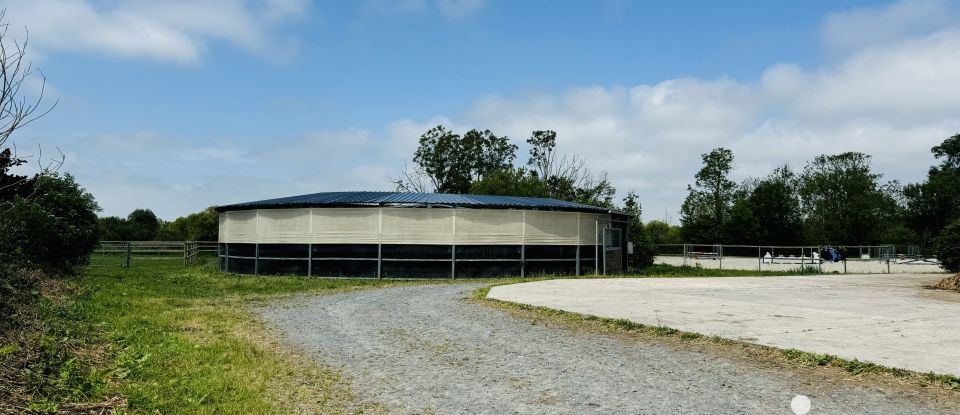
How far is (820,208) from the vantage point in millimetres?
73000

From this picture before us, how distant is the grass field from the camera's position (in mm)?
6504

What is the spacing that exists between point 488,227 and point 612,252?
794 cm

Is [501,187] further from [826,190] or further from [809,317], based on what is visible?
[809,317]

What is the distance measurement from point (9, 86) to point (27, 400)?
3162 mm

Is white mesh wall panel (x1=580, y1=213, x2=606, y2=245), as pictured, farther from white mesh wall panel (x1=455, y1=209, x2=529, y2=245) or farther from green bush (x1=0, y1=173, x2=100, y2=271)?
green bush (x1=0, y1=173, x2=100, y2=271)

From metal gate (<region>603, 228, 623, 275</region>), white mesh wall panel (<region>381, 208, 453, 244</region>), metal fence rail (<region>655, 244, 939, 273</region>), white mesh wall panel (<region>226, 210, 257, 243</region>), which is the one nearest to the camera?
white mesh wall panel (<region>381, 208, 453, 244</region>)

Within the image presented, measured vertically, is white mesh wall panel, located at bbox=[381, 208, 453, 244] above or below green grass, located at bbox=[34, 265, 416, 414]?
above

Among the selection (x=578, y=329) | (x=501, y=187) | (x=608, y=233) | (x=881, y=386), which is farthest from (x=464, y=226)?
(x=501, y=187)

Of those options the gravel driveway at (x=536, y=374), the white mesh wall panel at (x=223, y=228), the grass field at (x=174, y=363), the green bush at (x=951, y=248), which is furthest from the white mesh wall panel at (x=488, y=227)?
the green bush at (x=951, y=248)


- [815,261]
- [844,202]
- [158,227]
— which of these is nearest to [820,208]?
[844,202]

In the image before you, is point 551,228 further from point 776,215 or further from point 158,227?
point 158,227

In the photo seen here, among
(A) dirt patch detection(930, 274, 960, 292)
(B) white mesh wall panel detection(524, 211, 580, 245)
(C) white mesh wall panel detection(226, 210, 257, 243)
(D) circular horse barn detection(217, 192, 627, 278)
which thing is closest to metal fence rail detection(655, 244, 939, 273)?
(B) white mesh wall panel detection(524, 211, 580, 245)

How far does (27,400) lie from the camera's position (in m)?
6.07

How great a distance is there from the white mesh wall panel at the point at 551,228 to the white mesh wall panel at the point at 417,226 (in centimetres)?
362
